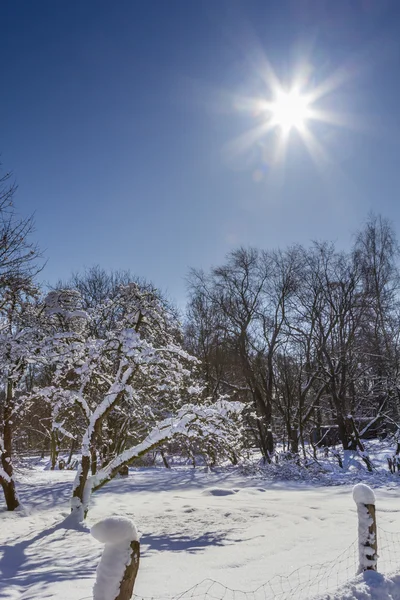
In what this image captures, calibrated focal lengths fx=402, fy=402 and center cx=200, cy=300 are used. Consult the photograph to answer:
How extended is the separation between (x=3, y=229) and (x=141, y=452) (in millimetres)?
5919

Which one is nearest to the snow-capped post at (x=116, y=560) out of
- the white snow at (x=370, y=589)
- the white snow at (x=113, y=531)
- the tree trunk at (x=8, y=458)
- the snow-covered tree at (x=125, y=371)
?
the white snow at (x=113, y=531)

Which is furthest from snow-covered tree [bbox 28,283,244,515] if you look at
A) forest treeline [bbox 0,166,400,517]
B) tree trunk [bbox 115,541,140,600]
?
tree trunk [bbox 115,541,140,600]

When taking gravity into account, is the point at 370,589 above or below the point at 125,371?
below

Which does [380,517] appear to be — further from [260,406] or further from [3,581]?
[260,406]

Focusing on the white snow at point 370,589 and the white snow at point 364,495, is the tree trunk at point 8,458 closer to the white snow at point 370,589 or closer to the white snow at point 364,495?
the white snow at point 364,495

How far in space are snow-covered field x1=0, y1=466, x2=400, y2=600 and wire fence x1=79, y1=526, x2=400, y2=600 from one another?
26mm

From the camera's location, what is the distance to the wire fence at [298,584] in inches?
180

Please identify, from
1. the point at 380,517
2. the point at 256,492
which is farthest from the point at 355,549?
the point at 256,492

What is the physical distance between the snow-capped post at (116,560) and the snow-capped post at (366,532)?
9.42ft

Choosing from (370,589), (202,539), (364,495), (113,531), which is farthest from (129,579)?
(202,539)

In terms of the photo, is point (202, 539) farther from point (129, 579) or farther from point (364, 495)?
point (129, 579)

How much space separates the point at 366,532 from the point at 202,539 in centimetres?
463

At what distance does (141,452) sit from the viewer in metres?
9.70

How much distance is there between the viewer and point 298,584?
15.8ft
